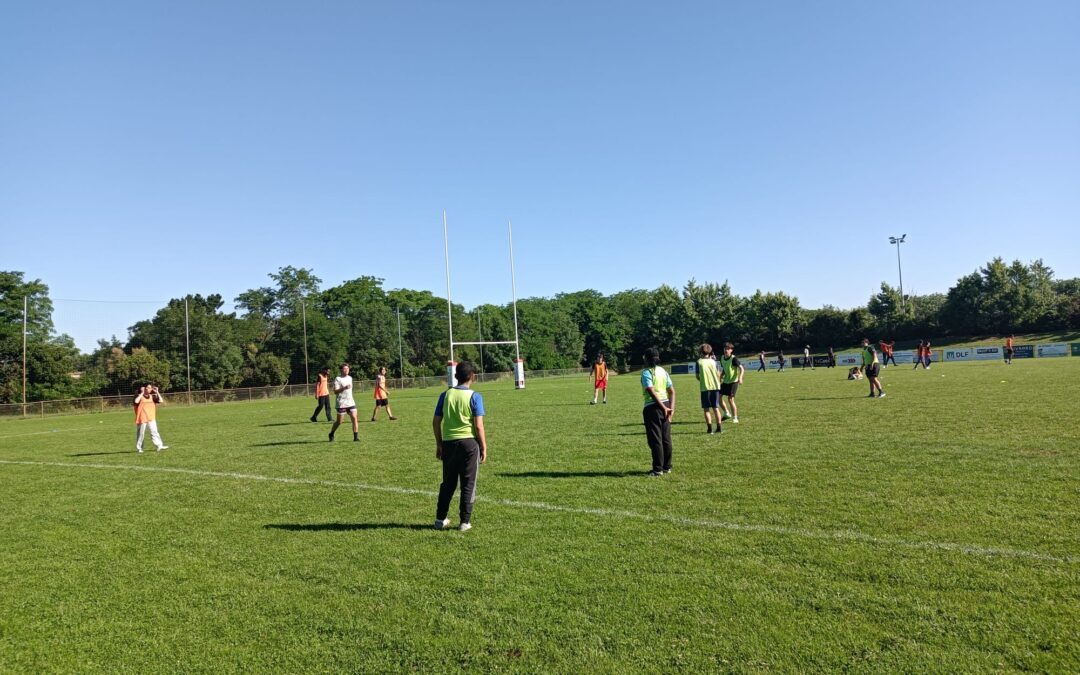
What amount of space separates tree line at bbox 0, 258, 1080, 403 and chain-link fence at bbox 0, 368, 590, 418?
6.67 m

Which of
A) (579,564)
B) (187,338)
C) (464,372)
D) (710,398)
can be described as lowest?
(579,564)

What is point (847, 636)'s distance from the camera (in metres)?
3.90

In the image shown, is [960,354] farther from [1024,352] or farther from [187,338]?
Result: [187,338]

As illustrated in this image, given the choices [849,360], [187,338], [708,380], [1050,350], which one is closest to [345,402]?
[708,380]

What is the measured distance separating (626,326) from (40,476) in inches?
3544

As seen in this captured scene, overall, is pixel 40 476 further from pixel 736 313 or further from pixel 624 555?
pixel 736 313

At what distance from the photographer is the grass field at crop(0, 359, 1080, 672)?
3938 mm

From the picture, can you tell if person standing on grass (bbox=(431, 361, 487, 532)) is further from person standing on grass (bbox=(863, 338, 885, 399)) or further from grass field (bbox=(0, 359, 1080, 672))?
person standing on grass (bbox=(863, 338, 885, 399))

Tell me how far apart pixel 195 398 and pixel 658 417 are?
4481cm

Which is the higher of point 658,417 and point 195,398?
point 658,417

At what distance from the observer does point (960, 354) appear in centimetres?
5697

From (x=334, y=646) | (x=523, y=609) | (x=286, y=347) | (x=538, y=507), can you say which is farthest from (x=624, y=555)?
(x=286, y=347)

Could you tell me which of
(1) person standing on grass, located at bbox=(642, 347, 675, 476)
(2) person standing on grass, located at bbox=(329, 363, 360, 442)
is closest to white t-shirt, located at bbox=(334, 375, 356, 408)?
(2) person standing on grass, located at bbox=(329, 363, 360, 442)

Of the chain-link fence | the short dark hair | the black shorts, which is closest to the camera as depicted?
the short dark hair
